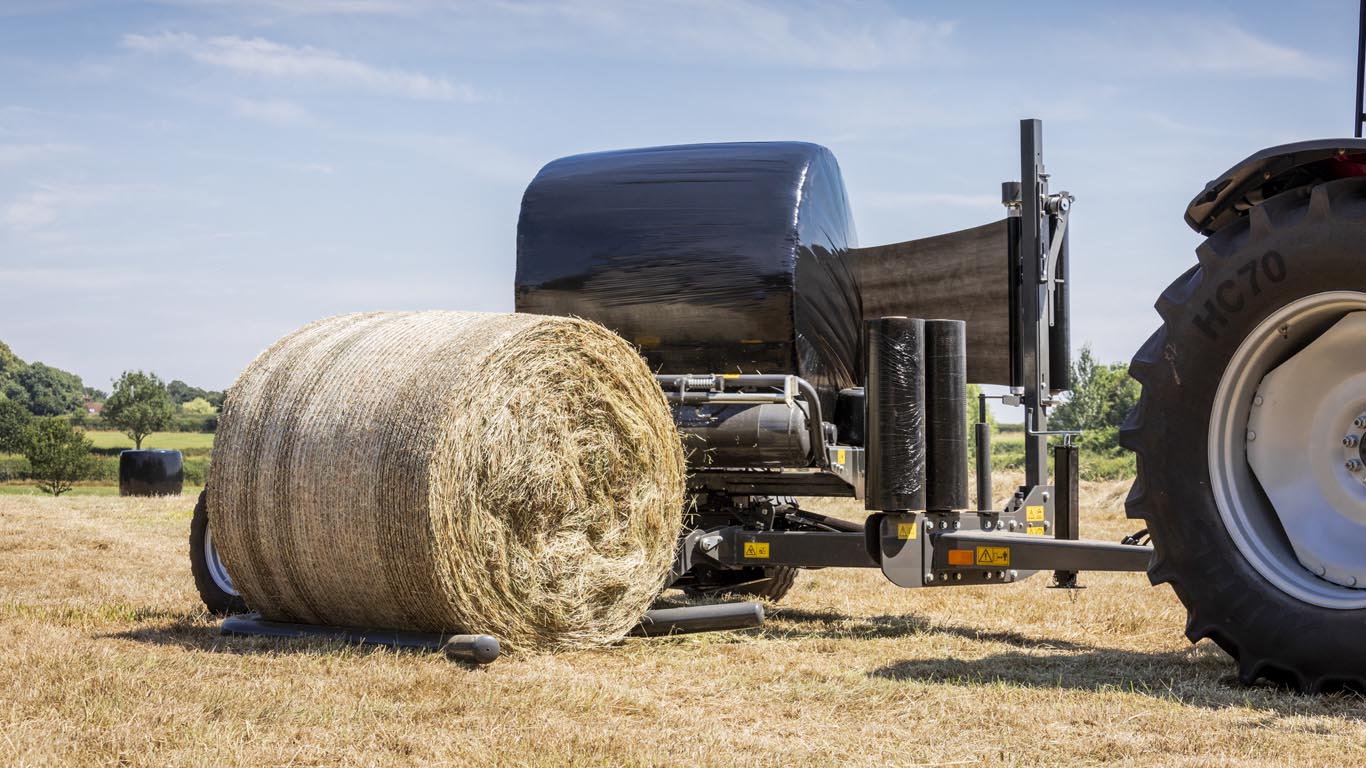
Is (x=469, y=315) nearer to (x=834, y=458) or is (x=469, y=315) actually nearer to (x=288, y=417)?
(x=288, y=417)

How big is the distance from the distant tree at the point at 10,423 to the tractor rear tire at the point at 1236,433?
59.6 metres

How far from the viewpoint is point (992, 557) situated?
642cm

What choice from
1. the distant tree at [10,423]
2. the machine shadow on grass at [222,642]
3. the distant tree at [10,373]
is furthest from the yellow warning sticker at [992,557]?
the distant tree at [10,373]

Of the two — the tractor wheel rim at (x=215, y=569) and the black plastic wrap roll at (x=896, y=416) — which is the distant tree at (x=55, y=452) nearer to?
the tractor wheel rim at (x=215, y=569)

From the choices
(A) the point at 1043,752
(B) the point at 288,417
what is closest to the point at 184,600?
(B) the point at 288,417

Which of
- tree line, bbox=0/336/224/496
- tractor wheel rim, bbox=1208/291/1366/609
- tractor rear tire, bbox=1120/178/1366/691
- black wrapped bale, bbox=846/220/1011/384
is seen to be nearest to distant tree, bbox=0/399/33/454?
tree line, bbox=0/336/224/496

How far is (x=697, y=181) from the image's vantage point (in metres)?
7.59

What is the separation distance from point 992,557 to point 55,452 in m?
38.4

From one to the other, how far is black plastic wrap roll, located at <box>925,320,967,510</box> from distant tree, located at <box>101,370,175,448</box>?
231 ft

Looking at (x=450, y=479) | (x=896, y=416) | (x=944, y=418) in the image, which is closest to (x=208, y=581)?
(x=450, y=479)

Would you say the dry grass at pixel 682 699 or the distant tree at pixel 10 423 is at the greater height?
the distant tree at pixel 10 423

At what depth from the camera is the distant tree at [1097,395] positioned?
66938mm

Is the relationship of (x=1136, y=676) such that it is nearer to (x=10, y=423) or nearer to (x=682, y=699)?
(x=682, y=699)

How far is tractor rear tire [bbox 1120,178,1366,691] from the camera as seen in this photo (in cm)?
434
